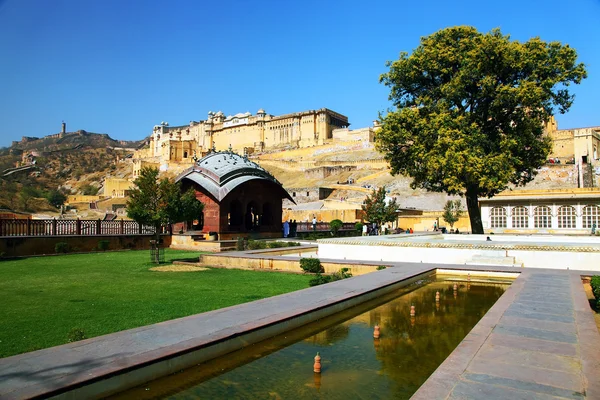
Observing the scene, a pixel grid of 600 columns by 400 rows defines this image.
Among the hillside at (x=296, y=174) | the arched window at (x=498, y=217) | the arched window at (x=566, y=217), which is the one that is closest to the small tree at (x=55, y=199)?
the hillside at (x=296, y=174)

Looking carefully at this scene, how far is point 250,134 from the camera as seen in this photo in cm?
11319

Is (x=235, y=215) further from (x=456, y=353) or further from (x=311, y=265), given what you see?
(x=456, y=353)

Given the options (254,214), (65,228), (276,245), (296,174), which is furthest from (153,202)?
(296,174)

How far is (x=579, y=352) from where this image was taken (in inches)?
177

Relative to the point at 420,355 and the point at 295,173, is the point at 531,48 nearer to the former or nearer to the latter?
the point at 420,355

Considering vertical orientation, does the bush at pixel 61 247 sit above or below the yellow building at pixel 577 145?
below

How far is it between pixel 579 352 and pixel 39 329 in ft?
20.4

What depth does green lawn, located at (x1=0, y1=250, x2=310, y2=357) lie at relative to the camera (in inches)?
234

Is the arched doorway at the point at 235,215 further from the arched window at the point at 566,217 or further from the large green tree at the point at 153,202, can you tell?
the arched window at the point at 566,217

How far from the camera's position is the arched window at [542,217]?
31.4 m

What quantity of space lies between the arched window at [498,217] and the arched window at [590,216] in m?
4.81

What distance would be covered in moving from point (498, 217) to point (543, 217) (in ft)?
9.35

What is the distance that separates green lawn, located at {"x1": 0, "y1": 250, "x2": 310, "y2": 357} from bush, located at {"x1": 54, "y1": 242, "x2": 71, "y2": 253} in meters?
3.04

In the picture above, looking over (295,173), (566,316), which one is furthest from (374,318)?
(295,173)
